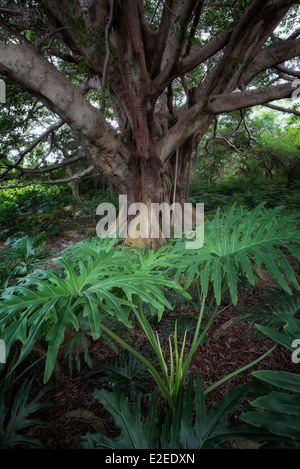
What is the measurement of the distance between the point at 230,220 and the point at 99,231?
289 centimetres

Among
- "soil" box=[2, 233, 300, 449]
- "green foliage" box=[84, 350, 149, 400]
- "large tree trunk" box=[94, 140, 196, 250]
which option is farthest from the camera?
"large tree trunk" box=[94, 140, 196, 250]

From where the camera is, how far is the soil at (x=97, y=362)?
3.55 ft

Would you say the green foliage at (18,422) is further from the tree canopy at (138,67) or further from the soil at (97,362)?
the tree canopy at (138,67)

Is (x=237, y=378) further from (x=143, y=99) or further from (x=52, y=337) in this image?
(x=143, y=99)

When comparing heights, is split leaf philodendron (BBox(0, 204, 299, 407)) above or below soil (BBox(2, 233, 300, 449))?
above

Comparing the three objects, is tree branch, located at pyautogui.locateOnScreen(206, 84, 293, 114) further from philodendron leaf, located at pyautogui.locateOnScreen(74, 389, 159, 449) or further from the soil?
philodendron leaf, located at pyautogui.locateOnScreen(74, 389, 159, 449)

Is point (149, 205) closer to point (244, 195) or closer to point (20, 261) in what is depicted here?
point (20, 261)

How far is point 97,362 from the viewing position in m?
1.52

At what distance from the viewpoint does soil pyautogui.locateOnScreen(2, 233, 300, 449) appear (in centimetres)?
108

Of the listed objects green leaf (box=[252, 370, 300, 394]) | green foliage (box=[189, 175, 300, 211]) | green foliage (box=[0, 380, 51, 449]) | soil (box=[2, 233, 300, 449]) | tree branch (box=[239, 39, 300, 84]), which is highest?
tree branch (box=[239, 39, 300, 84])

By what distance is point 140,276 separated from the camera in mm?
903

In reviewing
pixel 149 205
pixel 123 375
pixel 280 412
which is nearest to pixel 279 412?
pixel 280 412

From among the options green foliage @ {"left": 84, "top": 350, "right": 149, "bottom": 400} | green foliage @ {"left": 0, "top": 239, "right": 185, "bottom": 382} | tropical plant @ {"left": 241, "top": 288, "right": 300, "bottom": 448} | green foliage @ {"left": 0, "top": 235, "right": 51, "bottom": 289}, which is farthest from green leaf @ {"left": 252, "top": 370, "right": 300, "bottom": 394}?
green foliage @ {"left": 0, "top": 235, "right": 51, "bottom": 289}
